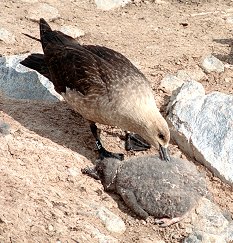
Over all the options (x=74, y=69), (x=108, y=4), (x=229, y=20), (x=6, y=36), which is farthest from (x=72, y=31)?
(x=74, y=69)

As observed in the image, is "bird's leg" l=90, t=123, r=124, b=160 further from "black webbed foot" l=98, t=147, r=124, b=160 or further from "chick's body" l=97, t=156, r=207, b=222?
"chick's body" l=97, t=156, r=207, b=222

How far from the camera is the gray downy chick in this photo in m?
6.03

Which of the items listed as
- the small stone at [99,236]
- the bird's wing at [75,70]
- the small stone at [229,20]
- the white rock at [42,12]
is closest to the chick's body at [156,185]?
the small stone at [99,236]

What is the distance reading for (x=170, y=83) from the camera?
832 cm

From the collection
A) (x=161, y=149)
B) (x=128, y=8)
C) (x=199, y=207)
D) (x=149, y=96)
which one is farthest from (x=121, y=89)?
(x=128, y=8)

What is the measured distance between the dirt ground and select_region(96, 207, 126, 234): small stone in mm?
83

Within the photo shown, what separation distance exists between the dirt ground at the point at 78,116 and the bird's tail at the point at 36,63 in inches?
17.1

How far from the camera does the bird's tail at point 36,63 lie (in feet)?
25.4

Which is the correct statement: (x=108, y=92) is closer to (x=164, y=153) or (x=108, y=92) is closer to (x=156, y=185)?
(x=164, y=153)

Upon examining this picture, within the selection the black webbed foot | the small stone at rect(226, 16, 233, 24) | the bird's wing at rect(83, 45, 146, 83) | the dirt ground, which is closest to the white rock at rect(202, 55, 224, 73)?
the dirt ground

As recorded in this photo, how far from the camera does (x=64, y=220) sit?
566 centimetres

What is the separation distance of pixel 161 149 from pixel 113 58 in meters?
1.27

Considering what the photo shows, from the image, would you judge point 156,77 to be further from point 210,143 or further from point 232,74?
→ point 210,143

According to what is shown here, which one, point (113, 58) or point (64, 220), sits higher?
point (113, 58)
